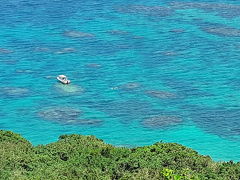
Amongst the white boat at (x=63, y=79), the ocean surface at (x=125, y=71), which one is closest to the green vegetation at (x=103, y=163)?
the ocean surface at (x=125, y=71)

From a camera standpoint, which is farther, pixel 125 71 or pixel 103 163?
pixel 125 71

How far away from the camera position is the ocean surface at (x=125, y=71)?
218 ft

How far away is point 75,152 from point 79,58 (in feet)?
162

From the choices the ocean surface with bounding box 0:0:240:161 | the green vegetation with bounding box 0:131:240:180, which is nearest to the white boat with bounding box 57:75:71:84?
the ocean surface with bounding box 0:0:240:161

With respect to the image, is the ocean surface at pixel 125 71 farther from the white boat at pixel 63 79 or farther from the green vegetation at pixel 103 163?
the green vegetation at pixel 103 163

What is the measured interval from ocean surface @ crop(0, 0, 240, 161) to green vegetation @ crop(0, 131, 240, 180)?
2218cm

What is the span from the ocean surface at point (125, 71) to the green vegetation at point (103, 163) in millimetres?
22181

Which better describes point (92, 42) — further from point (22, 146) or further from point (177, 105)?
point (22, 146)

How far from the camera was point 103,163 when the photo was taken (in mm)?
36812

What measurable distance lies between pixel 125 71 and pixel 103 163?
4711 cm

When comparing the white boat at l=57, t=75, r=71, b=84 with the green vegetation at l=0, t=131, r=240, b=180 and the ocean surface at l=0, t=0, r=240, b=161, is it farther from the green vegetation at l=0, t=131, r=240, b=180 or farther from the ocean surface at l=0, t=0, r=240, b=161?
the green vegetation at l=0, t=131, r=240, b=180

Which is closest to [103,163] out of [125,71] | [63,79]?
[63,79]

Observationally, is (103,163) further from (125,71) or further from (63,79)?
(125,71)

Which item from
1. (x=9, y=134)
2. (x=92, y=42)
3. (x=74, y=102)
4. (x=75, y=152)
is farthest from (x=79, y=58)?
(x=75, y=152)
